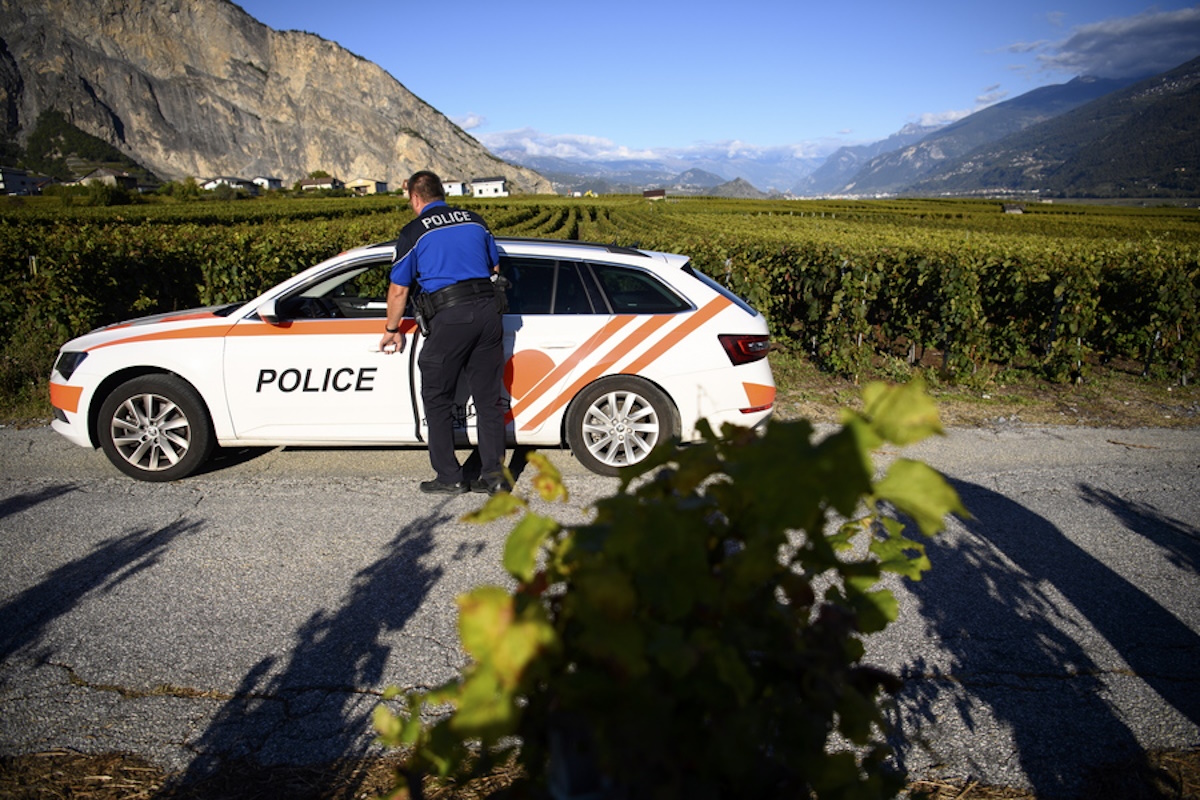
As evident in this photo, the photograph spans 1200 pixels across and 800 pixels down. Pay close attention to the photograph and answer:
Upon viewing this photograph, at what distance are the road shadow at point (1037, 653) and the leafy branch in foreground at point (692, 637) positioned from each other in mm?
1372

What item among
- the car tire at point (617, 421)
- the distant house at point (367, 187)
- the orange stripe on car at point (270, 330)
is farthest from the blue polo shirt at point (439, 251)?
the distant house at point (367, 187)

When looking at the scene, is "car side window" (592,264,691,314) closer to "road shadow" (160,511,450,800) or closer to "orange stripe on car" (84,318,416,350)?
"orange stripe on car" (84,318,416,350)

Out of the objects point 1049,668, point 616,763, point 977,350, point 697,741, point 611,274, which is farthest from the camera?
point 977,350

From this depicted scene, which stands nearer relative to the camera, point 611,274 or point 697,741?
point 697,741

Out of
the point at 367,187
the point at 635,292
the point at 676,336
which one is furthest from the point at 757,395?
the point at 367,187

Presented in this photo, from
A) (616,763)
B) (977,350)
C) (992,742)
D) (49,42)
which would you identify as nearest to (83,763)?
(616,763)

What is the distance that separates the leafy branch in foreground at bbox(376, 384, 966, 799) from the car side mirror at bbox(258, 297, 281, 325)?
14.0ft

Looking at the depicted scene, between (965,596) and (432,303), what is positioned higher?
(432,303)

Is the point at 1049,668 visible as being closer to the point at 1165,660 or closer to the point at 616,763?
the point at 1165,660

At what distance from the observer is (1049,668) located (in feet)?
9.43

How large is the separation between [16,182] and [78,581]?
116367 millimetres

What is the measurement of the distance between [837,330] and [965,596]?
209 inches

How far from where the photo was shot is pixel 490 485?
178 inches

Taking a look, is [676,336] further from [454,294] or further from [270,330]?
[270,330]
